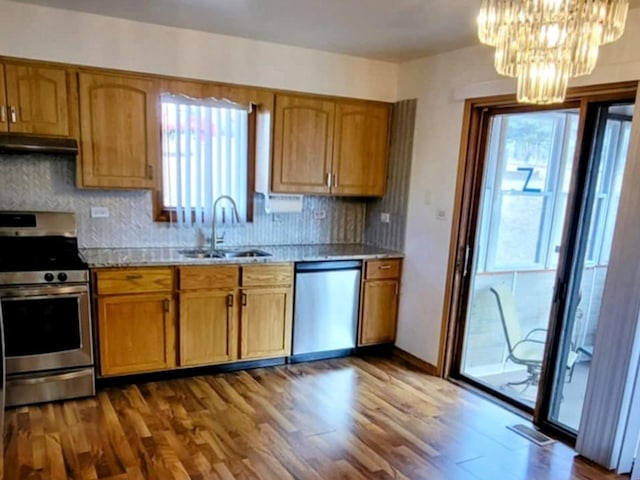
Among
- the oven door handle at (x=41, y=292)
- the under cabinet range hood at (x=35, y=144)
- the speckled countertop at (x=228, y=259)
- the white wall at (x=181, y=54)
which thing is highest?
the white wall at (x=181, y=54)

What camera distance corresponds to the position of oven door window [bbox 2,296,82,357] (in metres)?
2.98

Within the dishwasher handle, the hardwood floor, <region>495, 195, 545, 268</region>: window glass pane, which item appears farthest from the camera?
the dishwasher handle

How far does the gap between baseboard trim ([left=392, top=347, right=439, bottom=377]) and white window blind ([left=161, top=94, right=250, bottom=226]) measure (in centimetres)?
190

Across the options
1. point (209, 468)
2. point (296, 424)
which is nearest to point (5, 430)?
point (209, 468)

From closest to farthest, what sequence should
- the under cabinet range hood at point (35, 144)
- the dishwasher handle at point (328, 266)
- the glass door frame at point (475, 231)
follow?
the glass door frame at point (475, 231) → the under cabinet range hood at point (35, 144) → the dishwasher handle at point (328, 266)

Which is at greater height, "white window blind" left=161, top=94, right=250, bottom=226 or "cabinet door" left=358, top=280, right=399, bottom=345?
"white window blind" left=161, top=94, right=250, bottom=226

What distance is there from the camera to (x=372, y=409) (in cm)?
329

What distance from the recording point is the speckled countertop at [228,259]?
3324 mm

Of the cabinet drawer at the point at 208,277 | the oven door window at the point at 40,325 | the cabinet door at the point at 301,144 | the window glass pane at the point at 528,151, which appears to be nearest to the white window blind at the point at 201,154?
the cabinet door at the point at 301,144

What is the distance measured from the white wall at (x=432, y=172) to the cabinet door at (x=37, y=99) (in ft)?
8.70

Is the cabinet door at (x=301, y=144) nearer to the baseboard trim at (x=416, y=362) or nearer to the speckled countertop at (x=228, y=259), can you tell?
the speckled countertop at (x=228, y=259)

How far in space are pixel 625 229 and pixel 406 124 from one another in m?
2.04

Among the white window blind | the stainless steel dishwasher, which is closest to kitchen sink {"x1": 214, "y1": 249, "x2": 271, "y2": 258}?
the white window blind

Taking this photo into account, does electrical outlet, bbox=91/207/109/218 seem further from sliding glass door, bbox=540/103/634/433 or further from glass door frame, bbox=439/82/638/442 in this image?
sliding glass door, bbox=540/103/634/433
